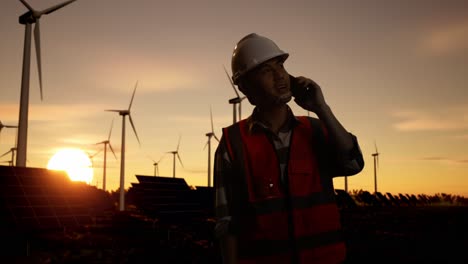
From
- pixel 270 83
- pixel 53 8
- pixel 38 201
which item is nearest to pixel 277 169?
pixel 270 83

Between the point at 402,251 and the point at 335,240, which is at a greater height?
the point at 335,240

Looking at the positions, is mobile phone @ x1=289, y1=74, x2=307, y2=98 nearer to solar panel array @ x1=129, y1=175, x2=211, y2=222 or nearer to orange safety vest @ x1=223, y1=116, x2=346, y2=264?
orange safety vest @ x1=223, y1=116, x2=346, y2=264

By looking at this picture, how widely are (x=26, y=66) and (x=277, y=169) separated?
19621mm

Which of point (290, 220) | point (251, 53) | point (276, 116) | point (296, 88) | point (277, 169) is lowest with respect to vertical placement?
point (290, 220)

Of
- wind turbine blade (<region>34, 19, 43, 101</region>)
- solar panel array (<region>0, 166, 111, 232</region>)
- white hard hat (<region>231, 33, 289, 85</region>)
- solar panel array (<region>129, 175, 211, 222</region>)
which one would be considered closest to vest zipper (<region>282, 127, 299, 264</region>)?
white hard hat (<region>231, 33, 289, 85</region>)

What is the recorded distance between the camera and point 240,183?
267 cm

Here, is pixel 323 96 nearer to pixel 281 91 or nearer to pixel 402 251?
pixel 281 91

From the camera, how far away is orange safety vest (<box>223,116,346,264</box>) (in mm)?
2494

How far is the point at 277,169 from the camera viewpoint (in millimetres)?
2588

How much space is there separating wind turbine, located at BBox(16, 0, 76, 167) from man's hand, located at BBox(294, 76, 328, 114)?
1723 centimetres

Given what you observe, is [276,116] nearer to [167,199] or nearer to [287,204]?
[287,204]

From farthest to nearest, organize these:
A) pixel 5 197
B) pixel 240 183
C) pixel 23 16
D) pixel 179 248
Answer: pixel 23 16 < pixel 179 248 < pixel 5 197 < pixel 240 183

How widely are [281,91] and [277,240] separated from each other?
0.81 m

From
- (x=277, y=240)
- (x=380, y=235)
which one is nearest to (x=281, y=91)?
(x=277, y=240)
